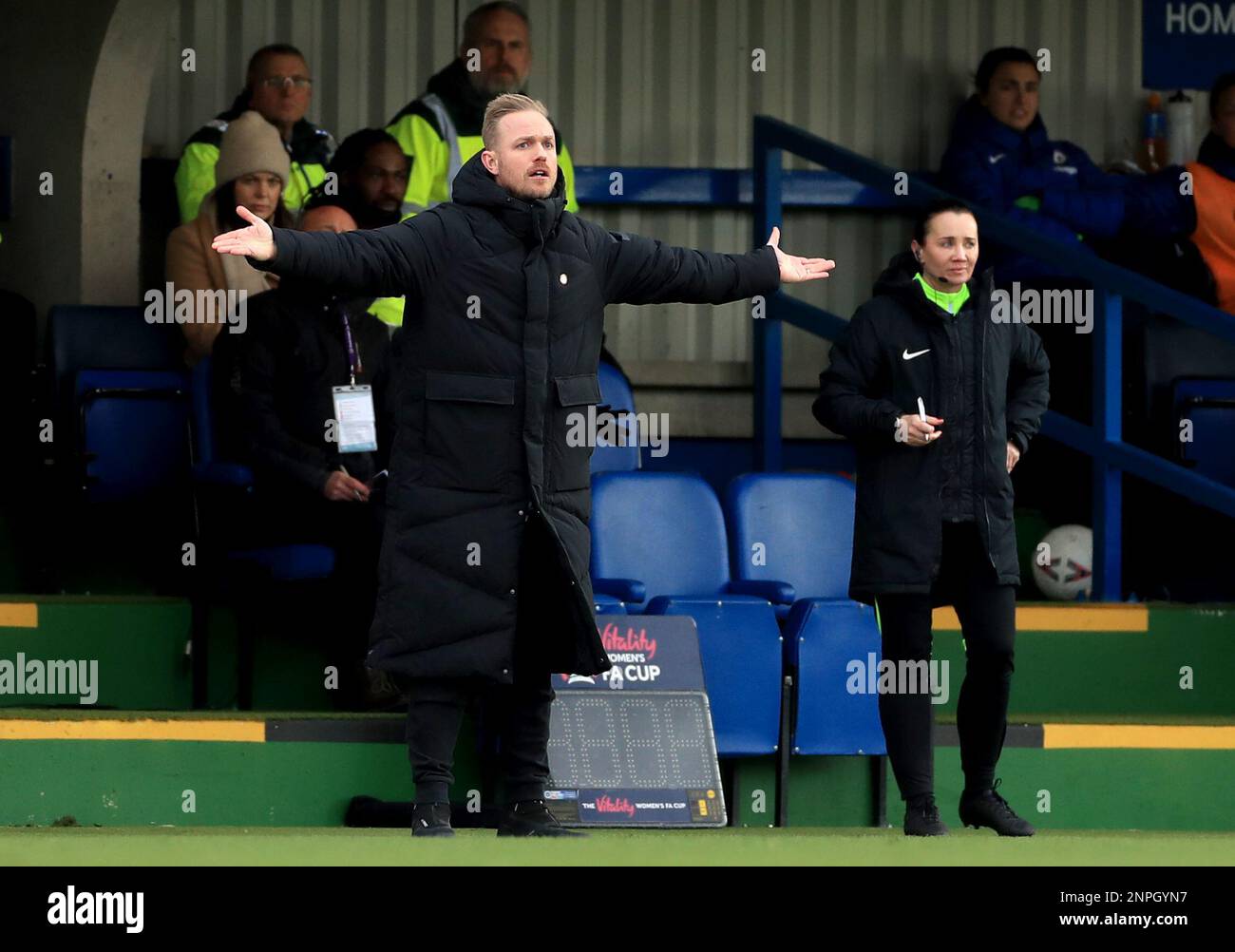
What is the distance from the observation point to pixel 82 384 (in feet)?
24.0

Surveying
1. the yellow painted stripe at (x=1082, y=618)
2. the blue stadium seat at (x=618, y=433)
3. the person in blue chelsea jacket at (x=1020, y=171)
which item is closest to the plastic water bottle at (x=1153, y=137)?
the person in blue chelsea jacket at (x=1020, y=171)

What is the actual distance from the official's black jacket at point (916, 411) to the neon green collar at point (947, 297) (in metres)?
0.02

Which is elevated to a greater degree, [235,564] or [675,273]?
[675,273]

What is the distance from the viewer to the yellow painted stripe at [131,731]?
18.8 ft

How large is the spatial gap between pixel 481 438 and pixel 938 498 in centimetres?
110

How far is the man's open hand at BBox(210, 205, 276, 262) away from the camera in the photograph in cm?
456

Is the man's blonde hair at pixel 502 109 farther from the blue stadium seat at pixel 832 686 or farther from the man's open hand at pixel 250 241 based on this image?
the blue stadium seat at pixel 832 686

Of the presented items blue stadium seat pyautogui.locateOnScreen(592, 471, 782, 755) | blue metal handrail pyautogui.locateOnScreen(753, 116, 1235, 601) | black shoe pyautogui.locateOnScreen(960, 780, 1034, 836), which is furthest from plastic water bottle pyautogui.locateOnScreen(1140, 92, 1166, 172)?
black shoe pyautogui.locateOnScreen(960, 780, 1034, 836)

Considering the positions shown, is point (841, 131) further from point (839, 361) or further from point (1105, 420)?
point (839, 361)

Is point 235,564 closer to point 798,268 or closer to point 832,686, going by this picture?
point 832,686

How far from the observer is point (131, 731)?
Answer: 5781 mm

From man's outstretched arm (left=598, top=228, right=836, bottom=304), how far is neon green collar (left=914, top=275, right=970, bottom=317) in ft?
1.42

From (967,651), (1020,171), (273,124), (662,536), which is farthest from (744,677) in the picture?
(1020,171)

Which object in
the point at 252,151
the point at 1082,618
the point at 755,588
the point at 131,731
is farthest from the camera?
the point at 252,151
